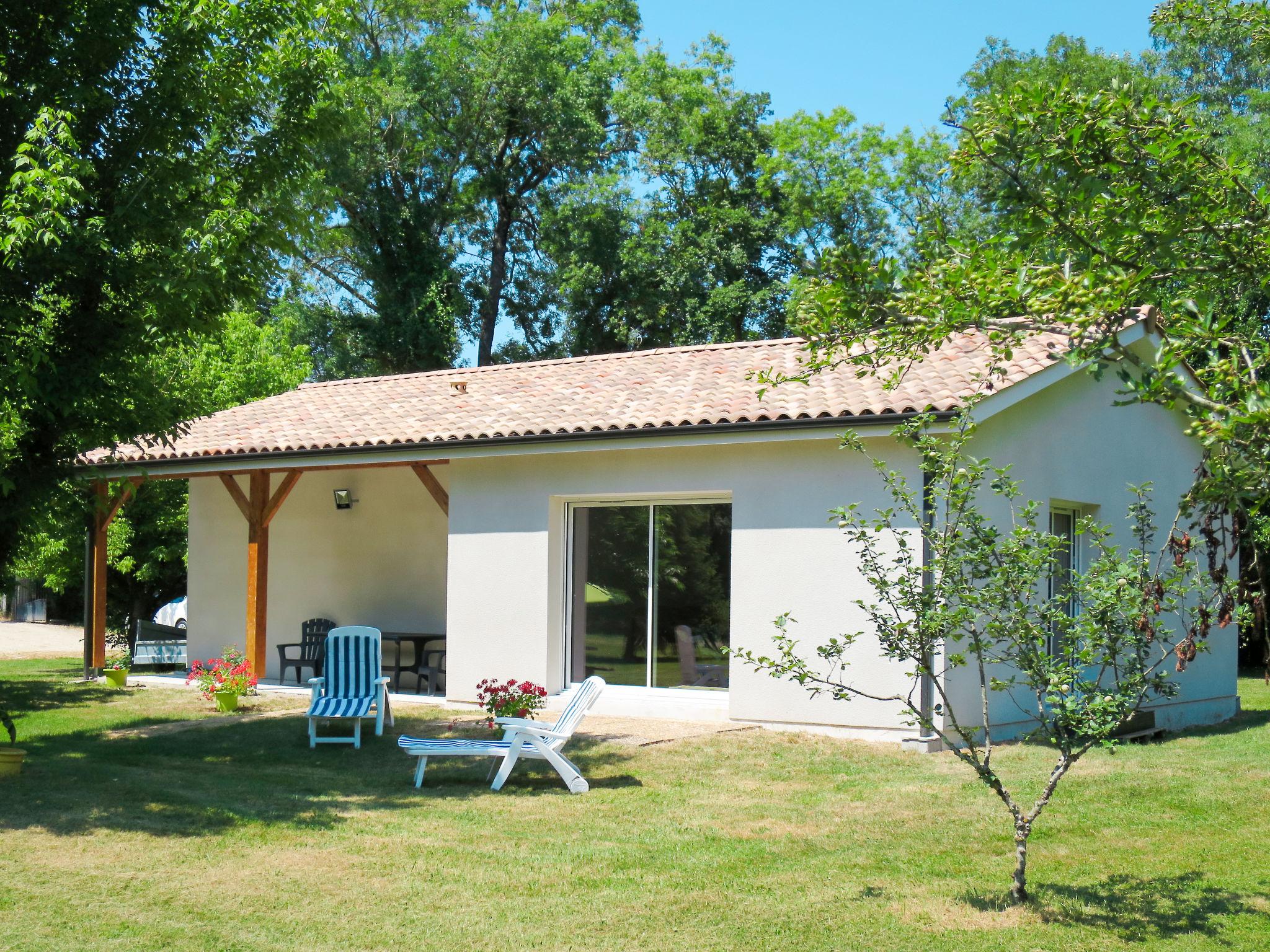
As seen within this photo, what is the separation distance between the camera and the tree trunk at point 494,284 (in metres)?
33.9

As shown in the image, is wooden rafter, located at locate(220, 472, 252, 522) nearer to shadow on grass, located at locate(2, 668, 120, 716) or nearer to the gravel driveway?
shadow on grass, located at locate(2, 668, 120, 716)

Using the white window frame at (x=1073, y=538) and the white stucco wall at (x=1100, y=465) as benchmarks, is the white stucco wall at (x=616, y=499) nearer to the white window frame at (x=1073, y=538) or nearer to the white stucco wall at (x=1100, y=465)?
the white stucco wall at (x=1100, y=465)

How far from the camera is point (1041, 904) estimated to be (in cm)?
599

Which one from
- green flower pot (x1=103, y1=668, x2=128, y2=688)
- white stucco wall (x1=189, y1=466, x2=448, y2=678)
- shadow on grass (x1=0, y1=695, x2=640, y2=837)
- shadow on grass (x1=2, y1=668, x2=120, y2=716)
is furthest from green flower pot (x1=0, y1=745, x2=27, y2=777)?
green flower pot (x1=103, y1=668, x2=128, y2=688)

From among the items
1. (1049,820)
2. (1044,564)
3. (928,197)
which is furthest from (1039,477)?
(928,197)

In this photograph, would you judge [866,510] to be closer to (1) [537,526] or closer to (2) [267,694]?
(1) [537,526]

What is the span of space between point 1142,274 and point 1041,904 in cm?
320

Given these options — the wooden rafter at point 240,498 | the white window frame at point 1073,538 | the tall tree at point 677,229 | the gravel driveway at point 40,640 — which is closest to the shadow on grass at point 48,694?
the wooden rafter at point 240,498

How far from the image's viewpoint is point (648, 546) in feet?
43.0

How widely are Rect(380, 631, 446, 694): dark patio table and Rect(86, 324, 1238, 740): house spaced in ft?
1.52

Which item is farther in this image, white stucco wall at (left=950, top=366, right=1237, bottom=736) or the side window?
the side window

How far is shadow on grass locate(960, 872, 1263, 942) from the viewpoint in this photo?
5.68m

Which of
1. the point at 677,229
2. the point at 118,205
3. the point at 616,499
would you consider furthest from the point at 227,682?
the point at 677,229

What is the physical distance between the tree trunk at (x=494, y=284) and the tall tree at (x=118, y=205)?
23336 millimetres
